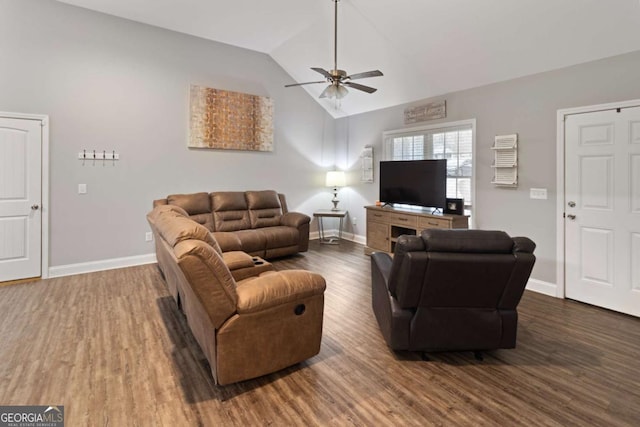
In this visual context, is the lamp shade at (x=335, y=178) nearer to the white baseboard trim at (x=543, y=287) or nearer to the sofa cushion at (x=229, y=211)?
the sofa cushion at (x=229, y=211)

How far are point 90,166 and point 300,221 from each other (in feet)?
10.6

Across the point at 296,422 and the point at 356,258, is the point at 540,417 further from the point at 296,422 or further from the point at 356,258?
the point at 356,258

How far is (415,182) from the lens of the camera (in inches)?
210

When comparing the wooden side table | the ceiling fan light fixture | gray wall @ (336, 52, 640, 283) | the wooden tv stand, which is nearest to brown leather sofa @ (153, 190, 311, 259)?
the wooden side table

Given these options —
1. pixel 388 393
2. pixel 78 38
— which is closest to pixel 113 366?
pixel 388 393

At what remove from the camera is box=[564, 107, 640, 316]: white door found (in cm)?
334

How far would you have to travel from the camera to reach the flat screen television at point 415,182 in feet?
16.2

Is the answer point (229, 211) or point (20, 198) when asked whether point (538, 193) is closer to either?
point (229, 211)

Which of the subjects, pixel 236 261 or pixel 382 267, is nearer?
pixel 382 267

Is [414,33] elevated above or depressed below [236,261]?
above

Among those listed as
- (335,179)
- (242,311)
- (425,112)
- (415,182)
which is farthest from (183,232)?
(335,179)

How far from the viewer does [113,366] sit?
241 cm

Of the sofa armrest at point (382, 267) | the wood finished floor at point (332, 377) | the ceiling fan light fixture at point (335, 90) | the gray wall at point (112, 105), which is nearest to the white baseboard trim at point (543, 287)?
the wood finished floor at point (332, 377)

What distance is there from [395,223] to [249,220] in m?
2.51
